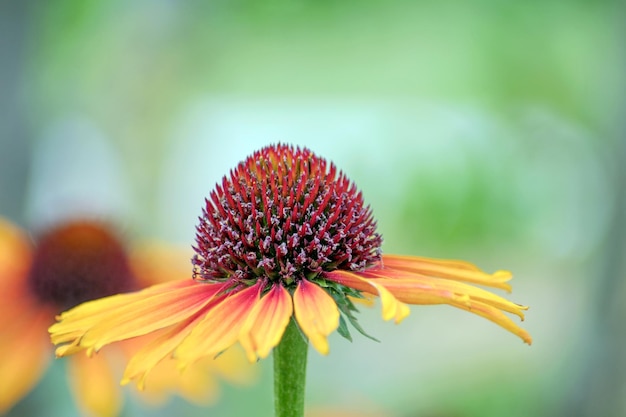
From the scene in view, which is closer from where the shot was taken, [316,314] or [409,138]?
[316,314]

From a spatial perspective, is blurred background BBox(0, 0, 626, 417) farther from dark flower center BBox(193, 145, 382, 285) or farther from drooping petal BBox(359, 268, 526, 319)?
drooping petal BBox(359, 268, 526, 319)

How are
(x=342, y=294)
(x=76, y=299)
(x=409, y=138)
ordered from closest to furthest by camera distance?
(x=342, y=294) < (x=76, y=299) < (x=409, y=138)

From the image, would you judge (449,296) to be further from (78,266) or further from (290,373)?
(78,266)

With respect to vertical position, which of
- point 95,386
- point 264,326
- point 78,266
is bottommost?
point 95,386

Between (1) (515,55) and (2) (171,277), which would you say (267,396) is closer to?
(2) (171,277)

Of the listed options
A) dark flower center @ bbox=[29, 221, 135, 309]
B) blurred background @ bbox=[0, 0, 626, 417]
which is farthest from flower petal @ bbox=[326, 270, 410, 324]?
blurred background @ bbox=[0, 0, 626, 417]

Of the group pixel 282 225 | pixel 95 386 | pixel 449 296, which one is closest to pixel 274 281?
pixel 282 225
